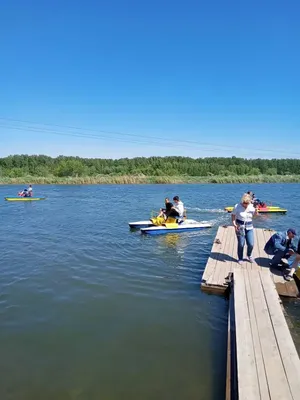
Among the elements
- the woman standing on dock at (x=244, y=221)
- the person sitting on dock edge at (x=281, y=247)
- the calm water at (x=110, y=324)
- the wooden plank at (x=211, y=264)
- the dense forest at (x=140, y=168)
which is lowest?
the calm water at (x=110, y=324)

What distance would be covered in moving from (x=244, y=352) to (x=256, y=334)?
589 mm

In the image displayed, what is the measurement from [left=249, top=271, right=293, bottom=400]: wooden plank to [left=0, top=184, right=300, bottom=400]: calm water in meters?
0.76

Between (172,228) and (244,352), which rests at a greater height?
(172,228)

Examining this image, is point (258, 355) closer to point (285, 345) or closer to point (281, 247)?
point (285, 345)

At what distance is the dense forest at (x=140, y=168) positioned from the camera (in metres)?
73.4

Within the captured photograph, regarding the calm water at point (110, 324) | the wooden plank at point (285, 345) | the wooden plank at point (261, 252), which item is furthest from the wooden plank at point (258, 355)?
the wooden plank at point (261, 252)

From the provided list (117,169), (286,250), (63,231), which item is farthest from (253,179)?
(286,250)

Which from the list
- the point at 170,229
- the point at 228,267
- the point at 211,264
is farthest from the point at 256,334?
the point at 170,229

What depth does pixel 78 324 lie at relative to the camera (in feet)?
21.4

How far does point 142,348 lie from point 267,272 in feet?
12.5

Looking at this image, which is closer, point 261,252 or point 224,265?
point 224,265

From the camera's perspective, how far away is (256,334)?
5.14 m

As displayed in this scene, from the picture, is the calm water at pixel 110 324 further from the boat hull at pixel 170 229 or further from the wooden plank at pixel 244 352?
the boat hull at pixel 170 229

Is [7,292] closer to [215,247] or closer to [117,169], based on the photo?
[215,247]
